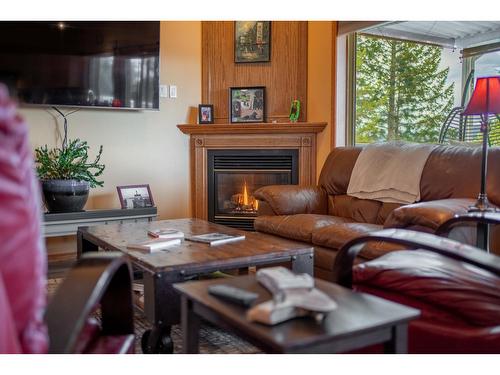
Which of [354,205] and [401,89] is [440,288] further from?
[401,89]

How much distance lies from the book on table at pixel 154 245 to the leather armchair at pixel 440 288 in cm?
87

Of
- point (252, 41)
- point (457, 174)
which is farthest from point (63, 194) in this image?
point (457, 174)

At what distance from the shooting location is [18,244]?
82 centimetres

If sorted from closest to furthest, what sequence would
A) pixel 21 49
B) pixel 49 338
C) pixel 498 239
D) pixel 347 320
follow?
pixel 49 338 < pixel 347 320 < pixel 498 239 < pixel 21 49

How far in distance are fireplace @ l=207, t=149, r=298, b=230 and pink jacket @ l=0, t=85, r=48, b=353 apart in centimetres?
382

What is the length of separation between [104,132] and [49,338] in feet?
12.0

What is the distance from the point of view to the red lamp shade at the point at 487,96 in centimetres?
260

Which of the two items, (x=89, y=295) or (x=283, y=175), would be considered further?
(x=283, y=175)

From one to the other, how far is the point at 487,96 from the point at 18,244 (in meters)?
2.43

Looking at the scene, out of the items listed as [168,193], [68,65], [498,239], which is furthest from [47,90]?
[498,239]

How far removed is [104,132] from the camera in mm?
4422

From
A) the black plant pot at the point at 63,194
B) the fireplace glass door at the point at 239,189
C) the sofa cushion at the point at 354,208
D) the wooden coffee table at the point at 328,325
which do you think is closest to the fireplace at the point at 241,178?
the fireplace glass door at the point at 239,189

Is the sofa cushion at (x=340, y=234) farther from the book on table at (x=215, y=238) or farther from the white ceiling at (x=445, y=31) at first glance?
the white ceiling at (x=445, y=31)
